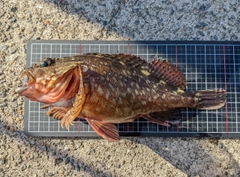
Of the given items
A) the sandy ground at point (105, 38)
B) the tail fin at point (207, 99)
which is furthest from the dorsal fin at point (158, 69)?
the sandy ground at point (105, 38)

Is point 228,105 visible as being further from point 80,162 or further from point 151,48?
point 80,162

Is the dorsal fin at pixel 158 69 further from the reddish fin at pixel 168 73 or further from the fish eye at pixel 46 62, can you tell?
the fish eye at pixel 46 62

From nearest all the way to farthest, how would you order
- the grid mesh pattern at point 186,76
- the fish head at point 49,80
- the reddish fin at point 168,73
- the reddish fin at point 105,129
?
the fish head at point 49,80, the reddish fin at point 105,129, the reddish fin at point 168,73, the grid mesh pattern at point 186,76

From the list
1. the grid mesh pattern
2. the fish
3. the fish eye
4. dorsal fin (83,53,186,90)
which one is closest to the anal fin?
the fish

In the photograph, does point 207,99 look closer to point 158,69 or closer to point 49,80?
point 158,69

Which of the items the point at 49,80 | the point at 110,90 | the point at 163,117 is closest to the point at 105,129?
the point at 110,90

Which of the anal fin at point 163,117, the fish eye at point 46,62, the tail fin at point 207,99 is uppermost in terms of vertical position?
the fish eye at point 46,62

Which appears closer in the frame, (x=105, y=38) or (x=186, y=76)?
(x=186, y=76)
